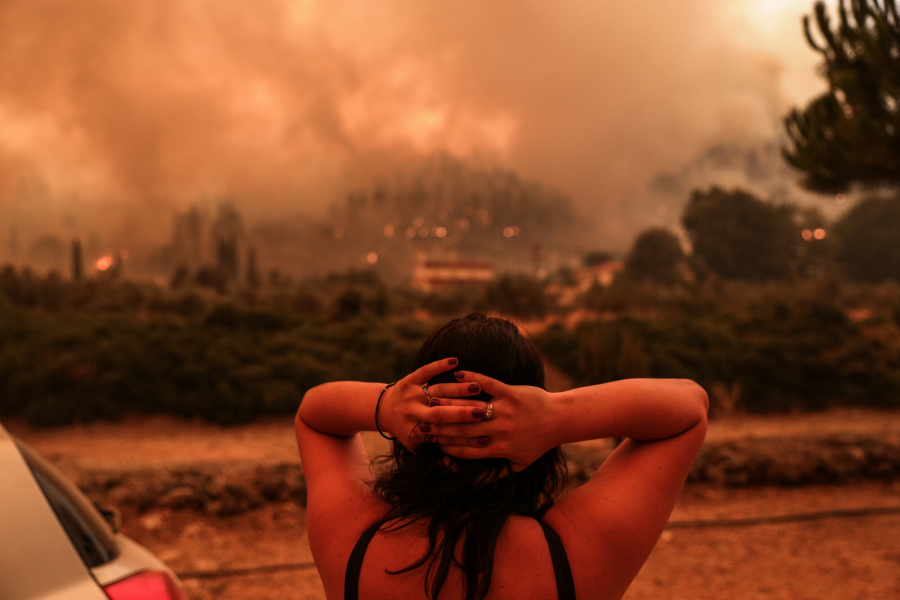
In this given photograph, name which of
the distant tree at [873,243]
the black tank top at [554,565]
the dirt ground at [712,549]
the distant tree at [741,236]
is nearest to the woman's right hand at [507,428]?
the black tank top at [554,565]

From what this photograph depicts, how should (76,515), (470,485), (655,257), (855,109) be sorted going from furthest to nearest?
(655,257), (855,109), (76,515), (470,485)

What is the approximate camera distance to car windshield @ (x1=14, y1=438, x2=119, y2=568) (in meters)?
1.19

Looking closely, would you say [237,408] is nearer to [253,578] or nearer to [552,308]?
[253,578]

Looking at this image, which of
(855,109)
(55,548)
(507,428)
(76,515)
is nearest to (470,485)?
(507,428)

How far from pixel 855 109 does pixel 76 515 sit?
9.69 metres

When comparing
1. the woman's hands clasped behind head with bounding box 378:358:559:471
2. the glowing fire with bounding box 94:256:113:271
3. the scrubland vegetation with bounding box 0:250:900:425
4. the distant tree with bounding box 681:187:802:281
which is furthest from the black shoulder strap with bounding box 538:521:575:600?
the distant tree with bounding box 681:187:802:281

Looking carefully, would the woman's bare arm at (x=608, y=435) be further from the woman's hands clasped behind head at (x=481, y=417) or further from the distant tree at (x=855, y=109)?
the distant tree at (x=855, y=109)

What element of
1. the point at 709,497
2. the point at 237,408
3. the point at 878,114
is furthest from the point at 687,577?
the point at 237,408

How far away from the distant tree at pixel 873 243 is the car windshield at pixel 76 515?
45.2 metres

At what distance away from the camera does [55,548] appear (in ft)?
3.44

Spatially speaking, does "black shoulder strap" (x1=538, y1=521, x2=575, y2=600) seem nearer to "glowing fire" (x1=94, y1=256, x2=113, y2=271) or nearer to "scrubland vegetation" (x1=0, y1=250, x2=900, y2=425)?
"scrubland vegetation" (x1=0, y1=250, x2=900, y2=425)

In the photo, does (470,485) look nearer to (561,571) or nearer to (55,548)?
(561,571)

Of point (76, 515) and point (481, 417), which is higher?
point (481, 417)

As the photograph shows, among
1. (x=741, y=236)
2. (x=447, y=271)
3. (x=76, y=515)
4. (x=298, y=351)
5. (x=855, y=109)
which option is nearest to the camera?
(x=76, y=515)
